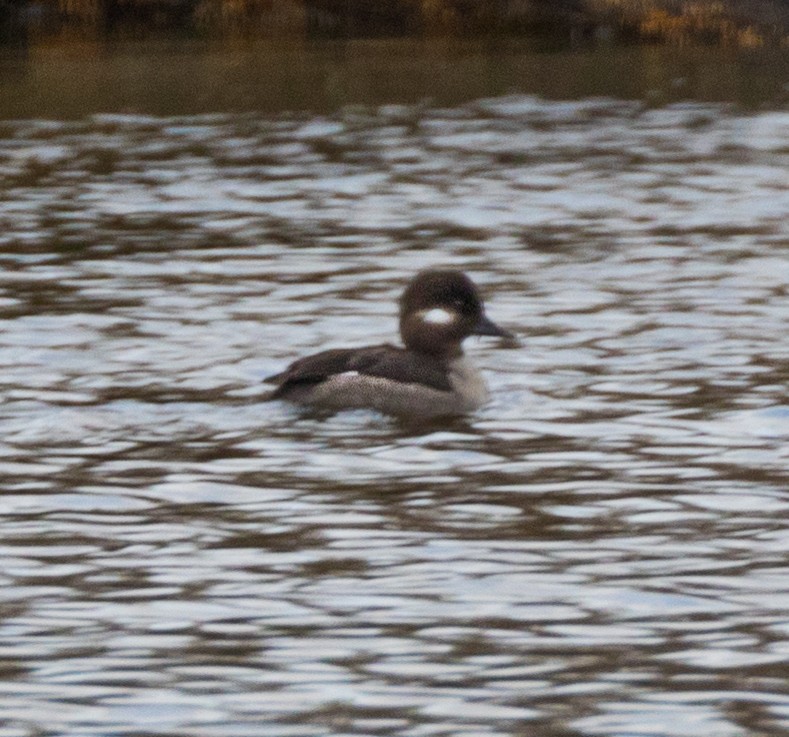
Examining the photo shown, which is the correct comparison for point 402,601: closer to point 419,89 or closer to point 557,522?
point 557,522

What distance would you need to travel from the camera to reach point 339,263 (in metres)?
16.5

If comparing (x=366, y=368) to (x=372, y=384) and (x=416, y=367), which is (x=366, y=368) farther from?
(x=416, y=367)

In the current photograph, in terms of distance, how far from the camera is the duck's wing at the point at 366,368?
37.5ft

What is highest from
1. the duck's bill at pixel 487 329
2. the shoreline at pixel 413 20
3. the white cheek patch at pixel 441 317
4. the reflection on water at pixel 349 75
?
the shoreline at pixel 413 20

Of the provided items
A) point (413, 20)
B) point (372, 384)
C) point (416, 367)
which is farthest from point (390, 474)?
point (413, 20)

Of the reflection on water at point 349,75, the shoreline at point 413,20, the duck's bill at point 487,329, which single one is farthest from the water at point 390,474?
the shoreline at point 413,20

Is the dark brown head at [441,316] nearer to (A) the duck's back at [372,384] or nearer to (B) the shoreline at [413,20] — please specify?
(A) the duck's back at [372,384]

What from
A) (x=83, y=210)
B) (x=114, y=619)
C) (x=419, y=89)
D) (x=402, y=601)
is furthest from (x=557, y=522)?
(x=419, y=89)

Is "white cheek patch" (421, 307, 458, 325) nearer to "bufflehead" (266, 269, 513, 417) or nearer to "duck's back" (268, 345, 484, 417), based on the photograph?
"bufflehead" (266, 269, 513, 417)

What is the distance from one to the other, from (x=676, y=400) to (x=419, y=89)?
17.2 metres

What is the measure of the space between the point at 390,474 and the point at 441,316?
2039 mm

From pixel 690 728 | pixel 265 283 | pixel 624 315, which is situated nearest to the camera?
pixel 690 728

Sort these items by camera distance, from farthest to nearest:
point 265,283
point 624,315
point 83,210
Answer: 1. point 83,210
2. point 265,283
3. point 624,315

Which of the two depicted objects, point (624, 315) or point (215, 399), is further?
point (624, 315)
